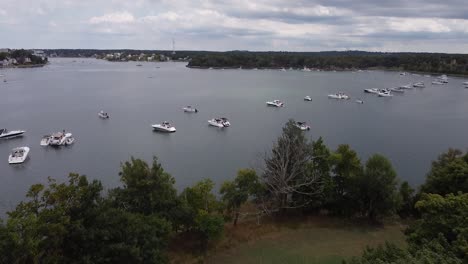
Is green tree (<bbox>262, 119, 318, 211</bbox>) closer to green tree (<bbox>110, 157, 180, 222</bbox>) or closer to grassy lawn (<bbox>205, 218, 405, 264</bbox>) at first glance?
grassy lawn (<bbox>205, 218, 405, 264</bbox>)

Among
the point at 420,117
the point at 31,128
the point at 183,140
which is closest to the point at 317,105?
the point at 420,117

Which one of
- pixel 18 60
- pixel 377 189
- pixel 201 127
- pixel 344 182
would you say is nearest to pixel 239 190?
pixel 344 182

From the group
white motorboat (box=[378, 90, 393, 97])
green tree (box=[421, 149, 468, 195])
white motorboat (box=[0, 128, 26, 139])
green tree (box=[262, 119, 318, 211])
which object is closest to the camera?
green tree (box=[421, 149, 468, 195])

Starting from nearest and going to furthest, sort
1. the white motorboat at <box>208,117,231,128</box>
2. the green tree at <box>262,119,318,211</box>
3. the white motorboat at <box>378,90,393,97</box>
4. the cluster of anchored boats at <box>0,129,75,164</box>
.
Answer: the green tree at <box>262,119,318,211</box>
the cluster of anchored boats at <box>0,129,75,164</box>
the white motorboat at <box>208,117,231,128</box>
the white motorboat at <box>378,90,393,97</box>

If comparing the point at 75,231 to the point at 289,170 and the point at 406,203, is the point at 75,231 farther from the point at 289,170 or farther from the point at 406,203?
the point at 406,203

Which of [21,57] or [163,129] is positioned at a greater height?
[21,57]

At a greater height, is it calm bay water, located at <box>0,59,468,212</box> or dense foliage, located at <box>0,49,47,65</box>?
dense foliage, located at <box>0,49,47,65</box>

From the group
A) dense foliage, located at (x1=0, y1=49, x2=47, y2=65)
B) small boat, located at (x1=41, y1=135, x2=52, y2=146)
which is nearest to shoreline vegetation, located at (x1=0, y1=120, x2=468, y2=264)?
small boat, located at (x1=41, y1=135, x2=52, y2=146)
